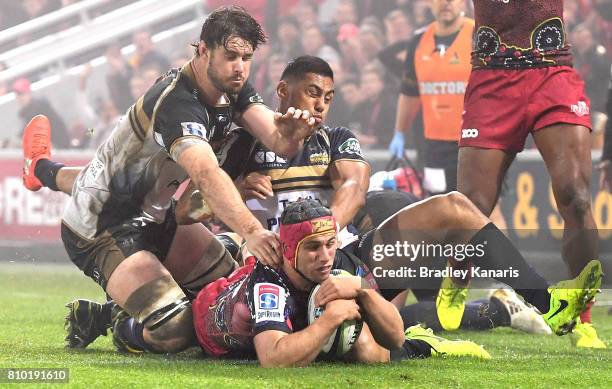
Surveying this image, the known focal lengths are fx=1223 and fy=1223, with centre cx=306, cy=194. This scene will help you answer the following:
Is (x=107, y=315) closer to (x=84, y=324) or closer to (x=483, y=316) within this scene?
(x=84, y=324)

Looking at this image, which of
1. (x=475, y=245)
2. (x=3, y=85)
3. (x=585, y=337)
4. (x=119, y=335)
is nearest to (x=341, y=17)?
(x=3, y=85)

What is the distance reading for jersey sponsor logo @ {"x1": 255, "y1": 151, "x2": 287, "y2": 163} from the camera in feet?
22.1

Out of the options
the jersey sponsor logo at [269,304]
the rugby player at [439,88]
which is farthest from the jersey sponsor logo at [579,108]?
the rugby player at [439,88]

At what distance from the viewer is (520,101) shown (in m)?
6.82

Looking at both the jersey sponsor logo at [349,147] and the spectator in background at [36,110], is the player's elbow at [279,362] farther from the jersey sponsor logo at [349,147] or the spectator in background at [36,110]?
the spectator in background at [36,110]

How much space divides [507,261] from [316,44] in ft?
21.7

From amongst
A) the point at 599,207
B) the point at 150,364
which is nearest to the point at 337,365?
the point at 150,364

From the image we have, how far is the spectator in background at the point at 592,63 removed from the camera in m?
11.5

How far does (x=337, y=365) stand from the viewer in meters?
5.57

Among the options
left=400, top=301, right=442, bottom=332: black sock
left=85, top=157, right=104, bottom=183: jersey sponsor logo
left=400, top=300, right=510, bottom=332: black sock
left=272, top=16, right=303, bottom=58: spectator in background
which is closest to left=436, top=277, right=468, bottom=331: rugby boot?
left=400, top=301, right=442, bottom=332: black sock

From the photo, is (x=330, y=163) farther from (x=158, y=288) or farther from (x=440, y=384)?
(x=440, y=384)

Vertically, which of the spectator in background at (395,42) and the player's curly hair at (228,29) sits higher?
the spectator in background at (395,42)

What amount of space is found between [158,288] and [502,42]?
237 cm

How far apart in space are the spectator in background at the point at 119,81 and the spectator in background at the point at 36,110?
60 centimetres
